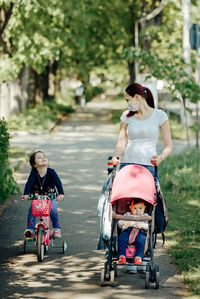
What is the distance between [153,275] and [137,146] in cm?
125

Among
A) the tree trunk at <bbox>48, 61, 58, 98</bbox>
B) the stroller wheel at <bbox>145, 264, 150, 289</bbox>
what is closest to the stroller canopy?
the stroller wheel at <bbox>145, 264, 150, 289</bbox>

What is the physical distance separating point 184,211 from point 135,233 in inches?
161

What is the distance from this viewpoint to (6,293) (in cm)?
589

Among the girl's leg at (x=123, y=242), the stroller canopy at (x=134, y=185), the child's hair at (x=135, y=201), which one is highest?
the stroller canopy at (x=134, y=185)

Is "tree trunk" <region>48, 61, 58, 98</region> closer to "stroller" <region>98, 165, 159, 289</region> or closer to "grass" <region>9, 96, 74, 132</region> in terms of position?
"grass" <region>9, 96, 74, 132</region>

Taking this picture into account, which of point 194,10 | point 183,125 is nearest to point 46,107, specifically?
point 194,10

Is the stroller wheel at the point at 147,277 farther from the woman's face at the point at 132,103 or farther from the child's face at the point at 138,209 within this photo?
the woman's face at the point at 132,103

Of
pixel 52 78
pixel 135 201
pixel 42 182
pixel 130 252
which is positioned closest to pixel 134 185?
pixel 135 201

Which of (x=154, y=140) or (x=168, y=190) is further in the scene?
(x=168, y=190)

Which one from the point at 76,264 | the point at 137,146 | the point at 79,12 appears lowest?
the point at 76,264

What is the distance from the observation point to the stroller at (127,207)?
19.8 ft

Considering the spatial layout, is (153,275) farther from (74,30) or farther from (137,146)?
(74,30)

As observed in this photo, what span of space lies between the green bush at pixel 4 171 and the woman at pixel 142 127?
3.56 m

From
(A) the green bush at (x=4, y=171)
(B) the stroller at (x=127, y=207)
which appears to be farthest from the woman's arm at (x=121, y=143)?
(A) the green bush at (x=4, y=171)
